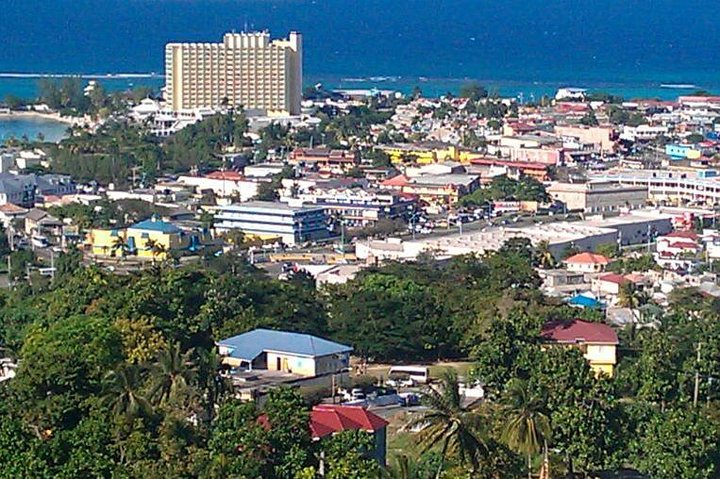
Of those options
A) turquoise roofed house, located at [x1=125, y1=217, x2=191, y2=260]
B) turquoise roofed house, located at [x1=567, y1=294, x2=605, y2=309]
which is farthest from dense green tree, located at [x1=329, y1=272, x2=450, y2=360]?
turquoise roofed house, located at [x1=125, y1=217, x2=191, y2=260]

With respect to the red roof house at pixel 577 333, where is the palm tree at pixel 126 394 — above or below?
above

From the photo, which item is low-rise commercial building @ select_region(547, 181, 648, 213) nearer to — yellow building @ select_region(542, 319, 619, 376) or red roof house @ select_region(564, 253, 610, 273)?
red roof house @ select_region(564, 253, 610, 273)

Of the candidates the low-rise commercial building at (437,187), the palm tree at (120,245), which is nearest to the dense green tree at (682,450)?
the palm tree at (120,245)

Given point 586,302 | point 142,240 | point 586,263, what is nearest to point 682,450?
point 586,302

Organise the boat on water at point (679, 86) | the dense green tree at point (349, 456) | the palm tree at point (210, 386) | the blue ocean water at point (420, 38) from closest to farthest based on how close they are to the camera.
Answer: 1. the dense green tree at point (349, 456)
2. the palm tree at point (210, 386)
3. the boat on water at point (679, 86)
4. the blue ocean water at point (420, 38)

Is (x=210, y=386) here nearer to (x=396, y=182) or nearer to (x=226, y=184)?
(x=396, y=182)

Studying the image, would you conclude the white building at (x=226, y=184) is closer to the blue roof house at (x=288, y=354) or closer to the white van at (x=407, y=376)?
the white van at (x=407, y=376)
